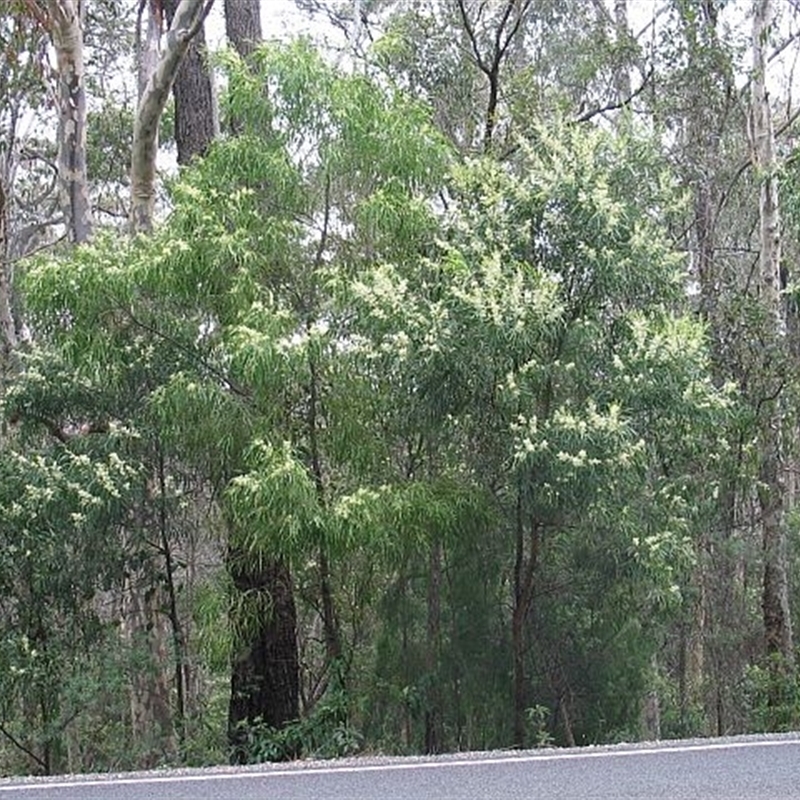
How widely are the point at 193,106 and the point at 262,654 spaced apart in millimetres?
5897

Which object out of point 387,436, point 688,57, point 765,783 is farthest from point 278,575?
point 688,57

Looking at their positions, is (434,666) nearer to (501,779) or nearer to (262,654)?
(262,654)

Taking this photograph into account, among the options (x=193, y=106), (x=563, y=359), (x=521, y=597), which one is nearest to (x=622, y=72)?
(x=193, y=106)

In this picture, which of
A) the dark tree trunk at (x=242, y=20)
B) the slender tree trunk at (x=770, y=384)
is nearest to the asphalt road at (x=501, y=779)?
the slender tree trunk at (x=770, y=384)

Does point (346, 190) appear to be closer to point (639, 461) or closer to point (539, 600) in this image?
point (639, 461)

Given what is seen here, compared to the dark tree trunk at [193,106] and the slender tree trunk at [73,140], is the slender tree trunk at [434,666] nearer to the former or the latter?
the dark tree trunk at [193,106]

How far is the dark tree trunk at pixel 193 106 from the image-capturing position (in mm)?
12391

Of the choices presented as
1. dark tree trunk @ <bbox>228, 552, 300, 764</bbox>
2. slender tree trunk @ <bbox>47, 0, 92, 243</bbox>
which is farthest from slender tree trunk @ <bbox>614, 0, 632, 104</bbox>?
dark tree trunk @ <bbox>228, 552, 300, 764</bbox>

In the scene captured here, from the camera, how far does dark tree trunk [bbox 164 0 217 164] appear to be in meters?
12.4

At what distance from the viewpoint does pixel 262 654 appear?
10.8 metres

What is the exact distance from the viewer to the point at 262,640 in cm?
1079

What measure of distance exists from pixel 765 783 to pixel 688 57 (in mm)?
11778

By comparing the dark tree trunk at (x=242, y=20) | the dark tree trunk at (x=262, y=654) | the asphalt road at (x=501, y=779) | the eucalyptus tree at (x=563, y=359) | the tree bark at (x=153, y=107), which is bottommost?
the asphalt road at (x=501, y=779)

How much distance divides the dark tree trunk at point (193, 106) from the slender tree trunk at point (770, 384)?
630 cm
